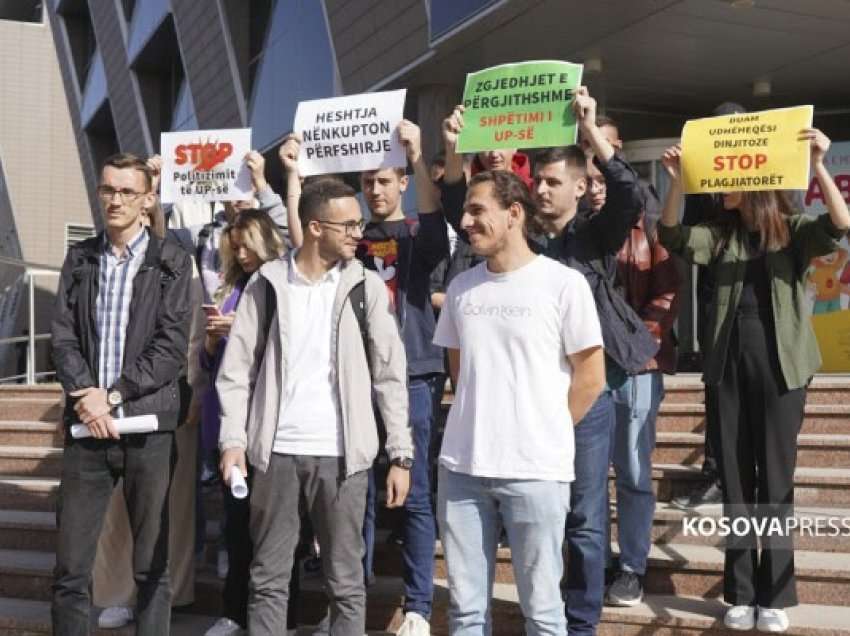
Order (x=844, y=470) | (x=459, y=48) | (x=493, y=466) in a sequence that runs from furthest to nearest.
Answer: (x=459, y=48) < (x=844, y=470) < (x=493, y=466)

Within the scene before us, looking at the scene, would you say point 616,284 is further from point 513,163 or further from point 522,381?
point 522,381

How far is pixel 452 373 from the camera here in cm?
418

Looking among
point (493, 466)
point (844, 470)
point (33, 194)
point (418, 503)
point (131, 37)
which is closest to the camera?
point (493, 466)

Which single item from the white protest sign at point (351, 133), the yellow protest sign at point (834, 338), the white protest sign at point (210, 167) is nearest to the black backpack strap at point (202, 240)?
the white protest sign at point (210, 167)

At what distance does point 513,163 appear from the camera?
5.61 m

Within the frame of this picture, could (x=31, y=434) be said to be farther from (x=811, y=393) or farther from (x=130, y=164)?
(x=811, y=393)

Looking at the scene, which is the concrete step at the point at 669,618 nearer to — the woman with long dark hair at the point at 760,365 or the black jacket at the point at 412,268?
the woman with long dark hair at the point at 760,365

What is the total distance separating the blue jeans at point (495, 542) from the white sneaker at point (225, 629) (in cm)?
154

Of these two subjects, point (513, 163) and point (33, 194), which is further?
point (33, 194)

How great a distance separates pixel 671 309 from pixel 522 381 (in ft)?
5.10

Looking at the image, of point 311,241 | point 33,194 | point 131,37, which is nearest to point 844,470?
point 311,241

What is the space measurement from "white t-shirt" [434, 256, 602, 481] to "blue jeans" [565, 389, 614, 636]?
47 cm

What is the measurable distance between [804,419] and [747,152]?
2925 millimetres

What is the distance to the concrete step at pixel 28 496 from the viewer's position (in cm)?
689
